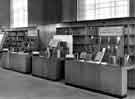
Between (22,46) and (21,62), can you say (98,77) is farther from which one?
(22,46)

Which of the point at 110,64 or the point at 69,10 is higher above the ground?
the point at 69,10

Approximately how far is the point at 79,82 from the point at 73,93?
0.52m

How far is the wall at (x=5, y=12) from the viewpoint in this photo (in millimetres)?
10352

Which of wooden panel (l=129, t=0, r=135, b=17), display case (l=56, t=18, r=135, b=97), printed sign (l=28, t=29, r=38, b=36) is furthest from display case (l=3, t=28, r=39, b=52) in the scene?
wooden panel (l=129, t=0, r=135, b=17)

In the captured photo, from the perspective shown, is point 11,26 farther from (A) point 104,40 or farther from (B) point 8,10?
(A) point 104,40

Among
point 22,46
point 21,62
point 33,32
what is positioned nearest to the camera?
point 21,62

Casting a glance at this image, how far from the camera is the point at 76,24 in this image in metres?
6.80

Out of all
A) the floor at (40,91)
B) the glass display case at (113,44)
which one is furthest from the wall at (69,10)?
the floor at (40,91)

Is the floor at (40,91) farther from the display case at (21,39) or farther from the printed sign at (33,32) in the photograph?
the printed sign at (33,32)

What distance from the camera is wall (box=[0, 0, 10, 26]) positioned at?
10352 millimetres

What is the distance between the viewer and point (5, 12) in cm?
1043

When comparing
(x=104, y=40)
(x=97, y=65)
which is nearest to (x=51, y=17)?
(x=104, y=40)

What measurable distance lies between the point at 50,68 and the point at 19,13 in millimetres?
5679

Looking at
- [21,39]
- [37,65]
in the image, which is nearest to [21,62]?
[37,65]
